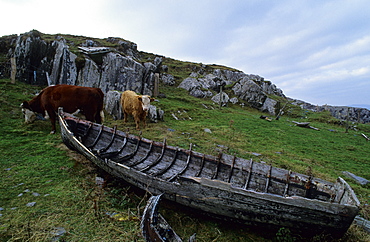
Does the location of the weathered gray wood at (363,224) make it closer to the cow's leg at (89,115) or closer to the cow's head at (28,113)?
the cow's leg at (89,115)

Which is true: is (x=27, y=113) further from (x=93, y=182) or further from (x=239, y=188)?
(x=239, y=188)

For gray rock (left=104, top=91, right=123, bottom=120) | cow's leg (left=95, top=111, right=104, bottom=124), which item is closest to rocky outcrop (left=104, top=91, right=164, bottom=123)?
gray rock (left=104, top=91, right=123, bottom=120)

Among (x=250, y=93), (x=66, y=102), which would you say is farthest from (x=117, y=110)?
(x=250, y=93)

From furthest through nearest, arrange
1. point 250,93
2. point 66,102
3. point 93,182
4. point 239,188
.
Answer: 1. point 250,93
2. point 66,102
3. point 93,182
4. point 239,188

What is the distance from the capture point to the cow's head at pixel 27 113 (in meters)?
9.69

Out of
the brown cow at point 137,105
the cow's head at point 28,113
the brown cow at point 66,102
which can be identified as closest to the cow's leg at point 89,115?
the brown cow at point 66,102

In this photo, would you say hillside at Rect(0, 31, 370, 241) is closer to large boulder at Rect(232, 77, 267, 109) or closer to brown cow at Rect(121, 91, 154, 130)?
brown cow at Rect(121, 91, 154, 130)

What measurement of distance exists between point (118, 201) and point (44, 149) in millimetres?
5058

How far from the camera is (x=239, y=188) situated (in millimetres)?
3594

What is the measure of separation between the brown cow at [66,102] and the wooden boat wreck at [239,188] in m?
2.63

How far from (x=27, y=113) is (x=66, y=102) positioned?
8.91 ft

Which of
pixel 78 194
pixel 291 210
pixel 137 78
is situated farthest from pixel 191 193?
pixel 137 78

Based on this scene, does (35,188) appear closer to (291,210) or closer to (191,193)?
(191,193)

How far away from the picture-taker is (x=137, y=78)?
63.7ft
